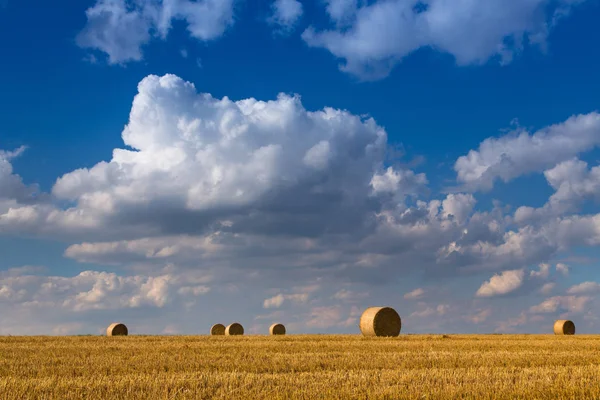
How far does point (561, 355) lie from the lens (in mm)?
17156

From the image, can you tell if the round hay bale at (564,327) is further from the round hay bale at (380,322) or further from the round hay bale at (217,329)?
the round hay bale at (217,329)

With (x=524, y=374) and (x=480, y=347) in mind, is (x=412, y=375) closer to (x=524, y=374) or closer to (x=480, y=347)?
(x=524, y=374)

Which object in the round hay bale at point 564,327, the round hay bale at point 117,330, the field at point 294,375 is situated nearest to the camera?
the field at point 294,375

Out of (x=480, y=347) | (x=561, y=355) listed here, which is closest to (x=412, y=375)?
(x=561, y=355)

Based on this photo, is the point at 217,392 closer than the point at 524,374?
Yes

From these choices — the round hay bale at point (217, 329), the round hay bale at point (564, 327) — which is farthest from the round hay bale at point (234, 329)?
the round hay bale at point (564, 327)

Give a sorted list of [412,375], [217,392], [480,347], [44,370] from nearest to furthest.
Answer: [217,392] < [412,375] < [44,370] < [480,347]

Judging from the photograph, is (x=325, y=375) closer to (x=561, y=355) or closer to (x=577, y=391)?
(x=577, y=391)

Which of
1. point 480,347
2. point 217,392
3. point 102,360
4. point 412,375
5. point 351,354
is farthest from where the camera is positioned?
point 480,347

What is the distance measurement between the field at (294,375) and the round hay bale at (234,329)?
23.8 meters

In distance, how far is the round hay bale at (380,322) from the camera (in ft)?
97.4

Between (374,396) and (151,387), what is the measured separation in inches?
149

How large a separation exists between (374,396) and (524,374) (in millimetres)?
4269

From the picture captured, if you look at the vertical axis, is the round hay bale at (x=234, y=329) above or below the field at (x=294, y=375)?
above
